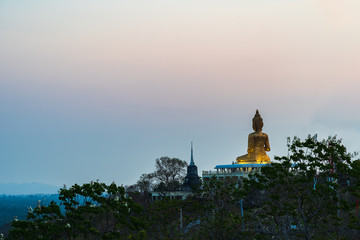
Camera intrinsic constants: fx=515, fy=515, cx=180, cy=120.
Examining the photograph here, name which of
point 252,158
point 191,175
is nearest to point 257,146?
point 252,158

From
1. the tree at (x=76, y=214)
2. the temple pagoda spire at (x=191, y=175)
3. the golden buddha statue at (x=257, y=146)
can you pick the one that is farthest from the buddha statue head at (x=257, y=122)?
the tree at (x=76, y=214)

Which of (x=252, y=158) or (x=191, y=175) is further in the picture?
(x=191, y=175)

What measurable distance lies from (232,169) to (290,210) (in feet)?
147

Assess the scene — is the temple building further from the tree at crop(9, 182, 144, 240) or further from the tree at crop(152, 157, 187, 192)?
the tree at crop(9, 182, 144, 240)

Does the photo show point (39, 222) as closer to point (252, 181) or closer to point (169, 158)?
point (252, 181)

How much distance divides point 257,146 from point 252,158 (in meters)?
2.44

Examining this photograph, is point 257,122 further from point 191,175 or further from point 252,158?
point 191,175

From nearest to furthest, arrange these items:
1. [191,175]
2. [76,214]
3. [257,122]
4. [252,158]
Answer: [76,214]
[252,158]
[257,122]
[191,175]

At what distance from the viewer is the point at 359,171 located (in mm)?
29781

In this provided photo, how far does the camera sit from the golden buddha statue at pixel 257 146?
77.1 metres

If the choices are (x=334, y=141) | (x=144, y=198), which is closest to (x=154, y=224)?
(x=334, y=141)

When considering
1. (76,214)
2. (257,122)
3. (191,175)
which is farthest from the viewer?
(191,175)

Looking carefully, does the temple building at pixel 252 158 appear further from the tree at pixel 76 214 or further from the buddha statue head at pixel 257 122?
the tree at pixel 76 214

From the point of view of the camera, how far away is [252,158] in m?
77.1
